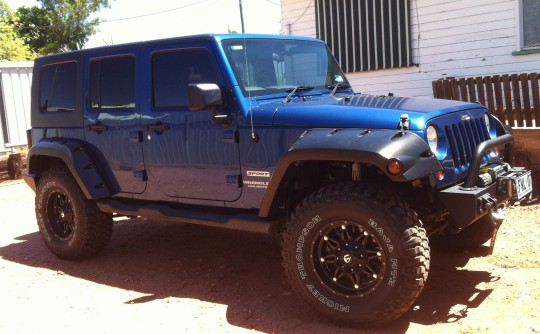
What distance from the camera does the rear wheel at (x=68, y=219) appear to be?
5.54 m

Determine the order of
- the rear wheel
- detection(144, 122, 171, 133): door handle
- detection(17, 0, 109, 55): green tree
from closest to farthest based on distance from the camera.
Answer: detection(144, 122, 171, 133): door handle
the rear wheel
detection(17, 0, 109, 55): green tree

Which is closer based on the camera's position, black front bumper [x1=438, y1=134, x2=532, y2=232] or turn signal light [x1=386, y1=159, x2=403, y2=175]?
turn signal light [x1=386, y1=159, x2=403, y2=175]

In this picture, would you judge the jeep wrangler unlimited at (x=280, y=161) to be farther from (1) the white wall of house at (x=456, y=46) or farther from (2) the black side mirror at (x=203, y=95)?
(1) the white wall of house at (x=456, y=46)

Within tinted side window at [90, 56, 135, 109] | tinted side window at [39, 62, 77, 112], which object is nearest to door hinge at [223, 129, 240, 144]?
tinted side window at [90, 56, 135, 109]

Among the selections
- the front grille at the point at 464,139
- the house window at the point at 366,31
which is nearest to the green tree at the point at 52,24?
the house window at the point at 366,31

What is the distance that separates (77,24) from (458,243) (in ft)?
149

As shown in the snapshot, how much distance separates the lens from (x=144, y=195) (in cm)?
511

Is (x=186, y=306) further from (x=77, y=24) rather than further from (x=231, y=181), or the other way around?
(x=77, y=24)

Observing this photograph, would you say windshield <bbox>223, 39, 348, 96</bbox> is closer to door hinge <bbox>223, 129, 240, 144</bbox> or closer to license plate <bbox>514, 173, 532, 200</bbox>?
door hinge <bbox>223, 129, 240, 144</bbox>

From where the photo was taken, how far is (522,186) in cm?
414

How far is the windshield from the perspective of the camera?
4.52 meters

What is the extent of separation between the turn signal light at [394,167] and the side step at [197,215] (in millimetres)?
1042

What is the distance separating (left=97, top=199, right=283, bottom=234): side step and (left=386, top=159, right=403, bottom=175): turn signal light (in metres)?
1.04

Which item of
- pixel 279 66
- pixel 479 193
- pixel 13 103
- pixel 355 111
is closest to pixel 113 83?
pixel 279 66
